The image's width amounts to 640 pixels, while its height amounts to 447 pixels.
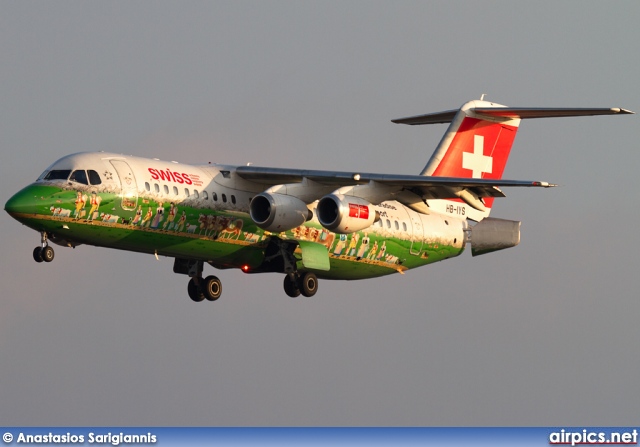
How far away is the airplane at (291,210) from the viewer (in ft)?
85.8

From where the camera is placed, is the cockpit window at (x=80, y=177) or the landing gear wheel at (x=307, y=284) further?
the landing gear wheel at (x=307, y=284)

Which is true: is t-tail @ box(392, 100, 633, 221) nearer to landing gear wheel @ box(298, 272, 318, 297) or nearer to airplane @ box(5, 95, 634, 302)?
airplane @ box(5, 95, 634, 302)

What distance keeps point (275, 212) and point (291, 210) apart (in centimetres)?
43

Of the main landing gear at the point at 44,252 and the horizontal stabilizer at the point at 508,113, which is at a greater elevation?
the horizontal stabilizer at the point at 508,113

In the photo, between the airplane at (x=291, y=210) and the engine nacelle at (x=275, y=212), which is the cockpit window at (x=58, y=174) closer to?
the airplane at (x=291, y=210)

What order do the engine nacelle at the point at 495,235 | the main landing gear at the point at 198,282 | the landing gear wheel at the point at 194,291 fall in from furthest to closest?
the engine nacelle at the point at 495,235
the landing gear wheel at the point at 194,291
the main landing gear at the point at 198,282

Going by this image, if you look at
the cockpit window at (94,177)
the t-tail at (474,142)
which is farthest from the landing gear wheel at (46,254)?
the t-tail at (474,142)

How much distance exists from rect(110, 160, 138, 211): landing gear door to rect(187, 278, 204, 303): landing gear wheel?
12.1 ft

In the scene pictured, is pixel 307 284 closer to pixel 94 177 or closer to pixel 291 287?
pixel 291 287

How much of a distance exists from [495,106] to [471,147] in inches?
37.4

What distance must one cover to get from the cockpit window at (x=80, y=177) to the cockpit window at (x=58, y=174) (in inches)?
3.8

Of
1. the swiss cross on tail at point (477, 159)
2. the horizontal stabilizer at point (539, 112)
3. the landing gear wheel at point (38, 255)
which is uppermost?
the horizontal stabilizer at point (539, 112)

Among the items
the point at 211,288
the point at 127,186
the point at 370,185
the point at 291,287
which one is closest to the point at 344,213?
the point at 370,185

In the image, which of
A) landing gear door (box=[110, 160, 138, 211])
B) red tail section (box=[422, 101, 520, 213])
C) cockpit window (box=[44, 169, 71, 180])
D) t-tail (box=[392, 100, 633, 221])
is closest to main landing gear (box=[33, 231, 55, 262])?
cockpit window (box=[44, 169, 71, 180])
